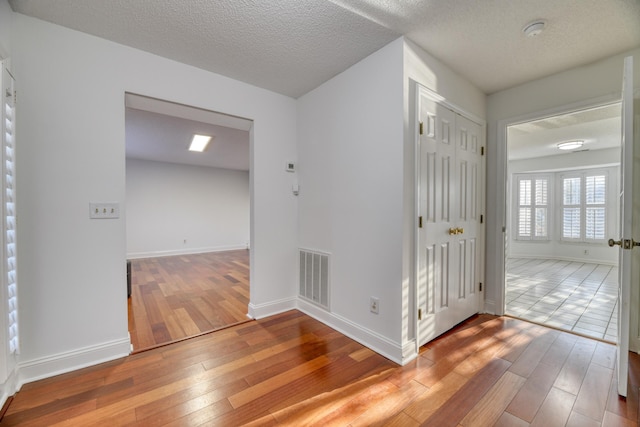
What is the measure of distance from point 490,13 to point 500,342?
254 cm

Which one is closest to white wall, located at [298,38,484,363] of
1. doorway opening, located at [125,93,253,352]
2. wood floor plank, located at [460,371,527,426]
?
wood floor plank, located at [460,371,527,426]

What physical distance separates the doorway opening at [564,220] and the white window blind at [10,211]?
4181mm

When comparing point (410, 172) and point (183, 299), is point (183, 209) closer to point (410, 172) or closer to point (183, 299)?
point (183, 299)

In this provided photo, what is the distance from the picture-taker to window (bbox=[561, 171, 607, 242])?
225 inches

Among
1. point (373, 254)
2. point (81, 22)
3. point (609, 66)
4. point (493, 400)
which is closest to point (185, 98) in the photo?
point (81, 22)

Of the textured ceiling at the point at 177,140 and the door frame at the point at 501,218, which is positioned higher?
the textured ceiling at the point at 177,140

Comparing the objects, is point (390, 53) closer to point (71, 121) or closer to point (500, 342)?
point (71, 121)

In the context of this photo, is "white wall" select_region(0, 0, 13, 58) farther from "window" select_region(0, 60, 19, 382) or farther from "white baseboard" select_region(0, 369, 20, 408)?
"white baseboard" select_region(0, 369, 20, 408)

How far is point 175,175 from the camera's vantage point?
22.9 ft

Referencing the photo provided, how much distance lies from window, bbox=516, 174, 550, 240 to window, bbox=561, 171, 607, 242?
0.32 meters

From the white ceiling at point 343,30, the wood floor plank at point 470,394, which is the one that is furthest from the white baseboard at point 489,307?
the white ceiling at point 343,30

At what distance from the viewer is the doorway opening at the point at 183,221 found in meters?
2.69

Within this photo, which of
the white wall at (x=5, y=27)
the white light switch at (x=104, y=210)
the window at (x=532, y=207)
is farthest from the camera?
the window at (x=532, y=207)

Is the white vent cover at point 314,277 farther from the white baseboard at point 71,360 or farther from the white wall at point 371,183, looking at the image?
the white baseboard at point 71,360
